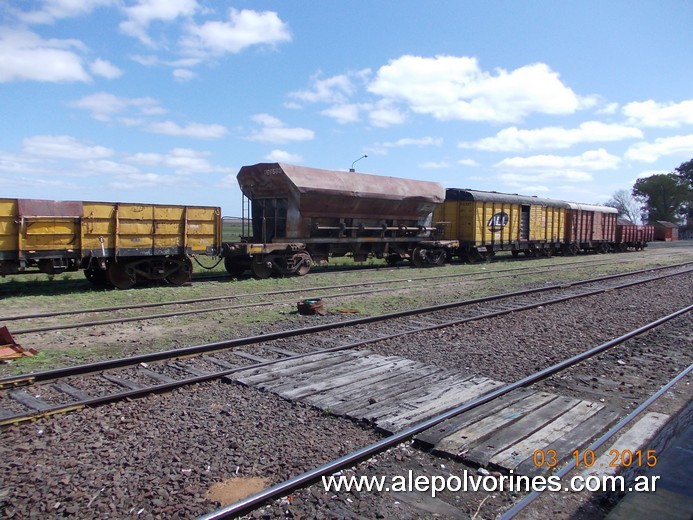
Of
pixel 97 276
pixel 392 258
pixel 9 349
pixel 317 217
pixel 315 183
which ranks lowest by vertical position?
pixel 9 349

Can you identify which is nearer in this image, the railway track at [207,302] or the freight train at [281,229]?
the railway track at [207,302]

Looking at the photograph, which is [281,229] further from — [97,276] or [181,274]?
[97,276]

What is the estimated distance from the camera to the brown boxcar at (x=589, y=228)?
100.0 feet

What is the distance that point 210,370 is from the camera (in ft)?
20.8

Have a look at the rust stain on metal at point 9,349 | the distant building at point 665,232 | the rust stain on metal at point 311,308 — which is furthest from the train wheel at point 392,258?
the distant building at point 665,232

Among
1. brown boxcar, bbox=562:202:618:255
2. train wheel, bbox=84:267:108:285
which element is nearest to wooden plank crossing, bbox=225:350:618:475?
train wheel, bbox=84:267:108:285

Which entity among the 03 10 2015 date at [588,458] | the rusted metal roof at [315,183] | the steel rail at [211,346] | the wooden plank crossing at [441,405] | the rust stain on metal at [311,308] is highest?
the rusted metal roof at [315,183]

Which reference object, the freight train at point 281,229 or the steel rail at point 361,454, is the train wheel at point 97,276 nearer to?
the freight train at point 281,229

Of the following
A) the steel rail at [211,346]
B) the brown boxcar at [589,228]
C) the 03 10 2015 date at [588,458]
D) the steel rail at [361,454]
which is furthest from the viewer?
the brown boxcar at [589,228]

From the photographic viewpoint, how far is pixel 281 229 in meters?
17.2

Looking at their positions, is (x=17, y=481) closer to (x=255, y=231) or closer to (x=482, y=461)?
(x=482, y=461)

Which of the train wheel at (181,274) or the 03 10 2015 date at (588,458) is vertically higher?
the train wheel at (181,274)

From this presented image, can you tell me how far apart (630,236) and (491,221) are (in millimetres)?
20091

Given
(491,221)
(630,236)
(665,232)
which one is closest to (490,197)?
(491,221)
